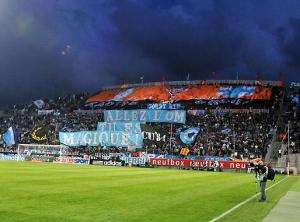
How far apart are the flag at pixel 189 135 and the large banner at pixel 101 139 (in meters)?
8.10

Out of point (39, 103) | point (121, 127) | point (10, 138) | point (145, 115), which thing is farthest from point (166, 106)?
point (39, 103)

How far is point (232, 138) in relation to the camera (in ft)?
321

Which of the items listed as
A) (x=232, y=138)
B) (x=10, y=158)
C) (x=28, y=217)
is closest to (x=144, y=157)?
(x=232, y=138)

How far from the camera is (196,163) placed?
3339 inches

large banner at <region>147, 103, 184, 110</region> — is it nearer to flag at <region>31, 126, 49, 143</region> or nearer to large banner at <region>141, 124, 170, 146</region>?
large banner at <region>141, 124, 170, 146</region>

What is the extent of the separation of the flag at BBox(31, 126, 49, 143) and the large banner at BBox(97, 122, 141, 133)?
1373 cm

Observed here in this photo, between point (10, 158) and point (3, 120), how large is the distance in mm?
46784

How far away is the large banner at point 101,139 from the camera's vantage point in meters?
96.8

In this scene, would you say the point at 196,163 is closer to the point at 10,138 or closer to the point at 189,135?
the point at 189,135

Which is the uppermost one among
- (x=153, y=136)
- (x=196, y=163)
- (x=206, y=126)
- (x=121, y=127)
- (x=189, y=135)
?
(x=206, y=126)

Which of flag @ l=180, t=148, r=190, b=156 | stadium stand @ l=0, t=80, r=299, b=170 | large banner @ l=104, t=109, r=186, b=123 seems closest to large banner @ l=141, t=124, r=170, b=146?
stadium stand @ l=0, t=80, r=299, b=170

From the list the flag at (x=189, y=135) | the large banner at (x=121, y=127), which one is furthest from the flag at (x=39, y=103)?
the flag at (x=189, y=135)

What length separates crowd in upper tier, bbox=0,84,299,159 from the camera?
303ft

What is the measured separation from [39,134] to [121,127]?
20259mm
